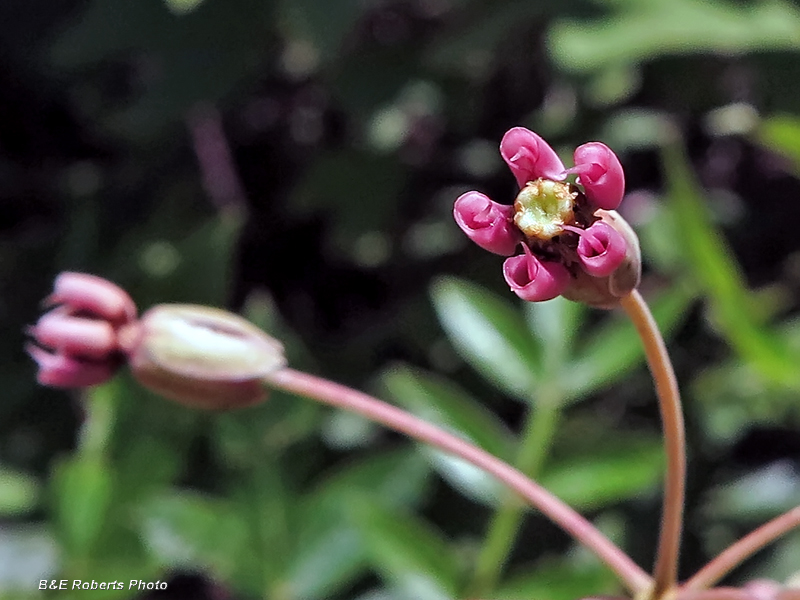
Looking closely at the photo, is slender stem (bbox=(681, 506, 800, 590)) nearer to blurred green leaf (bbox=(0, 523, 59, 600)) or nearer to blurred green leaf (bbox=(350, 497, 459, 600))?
blurred green leaf (bbox=(350, 497, 459, 600))

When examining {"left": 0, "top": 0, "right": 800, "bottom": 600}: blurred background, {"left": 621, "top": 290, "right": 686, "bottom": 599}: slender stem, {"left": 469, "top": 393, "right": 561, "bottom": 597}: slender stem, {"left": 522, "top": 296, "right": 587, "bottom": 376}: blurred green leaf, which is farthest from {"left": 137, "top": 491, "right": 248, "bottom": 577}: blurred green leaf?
{"left": 621, "top": 290, "right": 686, "bottom": 599}: slender stem

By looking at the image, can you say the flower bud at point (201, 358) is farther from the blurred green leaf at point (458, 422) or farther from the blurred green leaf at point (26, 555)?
the blurred green leaf at point (26, 555)

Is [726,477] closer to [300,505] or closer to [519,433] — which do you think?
[519,433]

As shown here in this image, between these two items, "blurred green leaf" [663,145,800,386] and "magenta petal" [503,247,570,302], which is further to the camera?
"blurred green leaf" [663,145,800,386]

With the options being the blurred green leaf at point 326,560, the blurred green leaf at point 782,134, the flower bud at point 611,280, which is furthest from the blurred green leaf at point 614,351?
the flower bud at point 611,280

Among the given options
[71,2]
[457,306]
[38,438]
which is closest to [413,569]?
[457,306]

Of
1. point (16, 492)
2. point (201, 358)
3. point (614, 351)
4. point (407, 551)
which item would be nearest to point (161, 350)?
point (201, 358)
